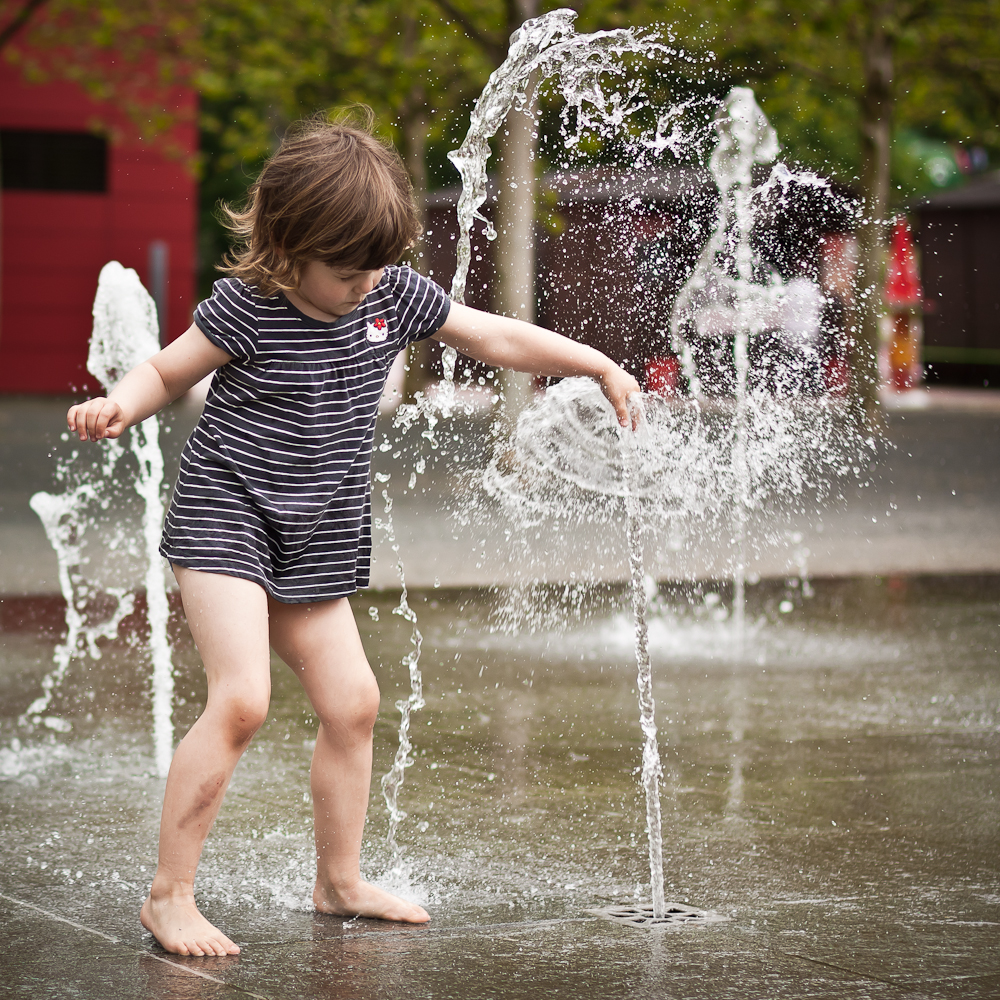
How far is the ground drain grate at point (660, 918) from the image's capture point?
2.98 m

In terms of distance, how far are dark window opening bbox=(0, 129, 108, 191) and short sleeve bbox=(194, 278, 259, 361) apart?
76.5 ft

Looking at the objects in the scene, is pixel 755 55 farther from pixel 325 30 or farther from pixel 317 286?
pixel 317 286

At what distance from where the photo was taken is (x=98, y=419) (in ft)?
→ 8.80

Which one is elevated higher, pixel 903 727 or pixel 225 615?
pixel 225 615

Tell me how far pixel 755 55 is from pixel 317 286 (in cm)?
1497

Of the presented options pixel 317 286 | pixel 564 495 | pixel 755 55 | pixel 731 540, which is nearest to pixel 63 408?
pixel 755 55

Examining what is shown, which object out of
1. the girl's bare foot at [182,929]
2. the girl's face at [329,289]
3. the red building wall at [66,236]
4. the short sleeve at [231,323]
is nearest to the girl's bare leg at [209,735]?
the girl's bare foot at [182,929]

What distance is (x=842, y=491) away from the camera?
1240 cm

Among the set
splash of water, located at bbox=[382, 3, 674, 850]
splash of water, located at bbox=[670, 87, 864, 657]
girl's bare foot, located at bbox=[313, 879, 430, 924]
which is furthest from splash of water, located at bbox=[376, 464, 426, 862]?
splash of water, located at bbox=[670, 87, 864, 657]

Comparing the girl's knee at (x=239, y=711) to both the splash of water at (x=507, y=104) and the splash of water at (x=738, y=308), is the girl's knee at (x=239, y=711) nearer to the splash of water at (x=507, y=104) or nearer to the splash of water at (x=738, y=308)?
the splash of water at (x=507, y=104)

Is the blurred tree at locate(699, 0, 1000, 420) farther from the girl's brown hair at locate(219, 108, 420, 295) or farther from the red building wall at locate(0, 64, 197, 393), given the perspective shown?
the girl's brown hair at locate(219, 108, 420, 295)

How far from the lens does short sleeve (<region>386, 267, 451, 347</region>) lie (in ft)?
9.96

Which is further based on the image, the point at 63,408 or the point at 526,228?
the point at 63,408

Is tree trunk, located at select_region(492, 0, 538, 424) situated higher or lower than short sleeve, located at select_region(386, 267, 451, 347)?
higher
